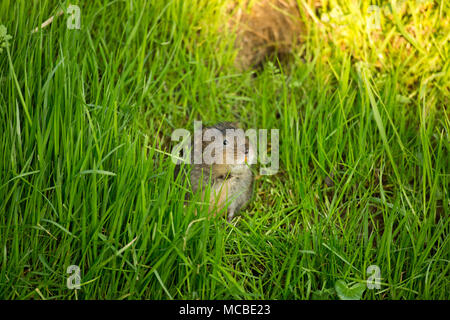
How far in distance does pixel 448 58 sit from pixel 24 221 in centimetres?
308

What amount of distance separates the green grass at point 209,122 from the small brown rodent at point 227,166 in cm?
15

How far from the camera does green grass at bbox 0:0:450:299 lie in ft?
8.97

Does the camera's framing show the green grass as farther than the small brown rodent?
No

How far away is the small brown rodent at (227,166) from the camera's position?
10.9 feet

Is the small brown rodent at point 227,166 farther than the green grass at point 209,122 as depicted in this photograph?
Yes

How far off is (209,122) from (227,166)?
1.68 ft

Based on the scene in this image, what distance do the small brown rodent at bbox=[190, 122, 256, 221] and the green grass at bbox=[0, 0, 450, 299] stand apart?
149mm

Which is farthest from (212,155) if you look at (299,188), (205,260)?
(205,260)

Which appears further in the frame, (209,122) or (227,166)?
(209,122)

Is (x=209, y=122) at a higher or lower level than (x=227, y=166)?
higher

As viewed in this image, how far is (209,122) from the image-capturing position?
3756mm

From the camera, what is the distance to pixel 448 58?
3.75 meters
